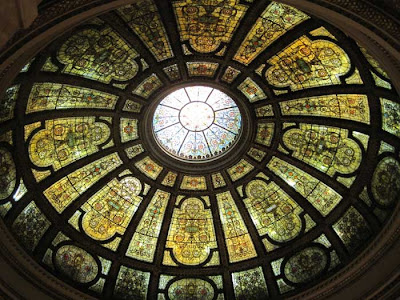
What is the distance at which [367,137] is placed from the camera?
14656mm

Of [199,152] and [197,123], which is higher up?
[197,123]

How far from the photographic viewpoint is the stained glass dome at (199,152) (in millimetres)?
13430

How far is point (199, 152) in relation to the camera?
18.3 meters

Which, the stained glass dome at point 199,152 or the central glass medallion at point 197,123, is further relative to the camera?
the central glass medallion at point 197,123

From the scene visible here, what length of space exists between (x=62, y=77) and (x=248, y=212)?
26.3ft

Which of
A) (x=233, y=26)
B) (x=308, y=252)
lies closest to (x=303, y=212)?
(x=308, y=252)

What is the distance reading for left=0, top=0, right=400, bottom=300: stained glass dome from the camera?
13430 millimetres

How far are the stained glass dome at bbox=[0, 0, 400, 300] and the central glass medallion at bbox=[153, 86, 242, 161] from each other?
5 cm

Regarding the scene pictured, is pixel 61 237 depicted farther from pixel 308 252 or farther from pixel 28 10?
pixel 28 10

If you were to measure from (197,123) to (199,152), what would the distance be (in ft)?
3.64

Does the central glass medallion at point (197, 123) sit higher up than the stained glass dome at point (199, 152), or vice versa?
the central glass medallion at point (197, 123)

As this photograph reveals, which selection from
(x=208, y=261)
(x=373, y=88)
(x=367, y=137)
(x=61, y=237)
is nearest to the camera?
(x=373, y=88)

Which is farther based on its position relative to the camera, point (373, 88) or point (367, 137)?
point (367, 137)

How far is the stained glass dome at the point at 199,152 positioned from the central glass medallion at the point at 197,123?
55 millimetres
